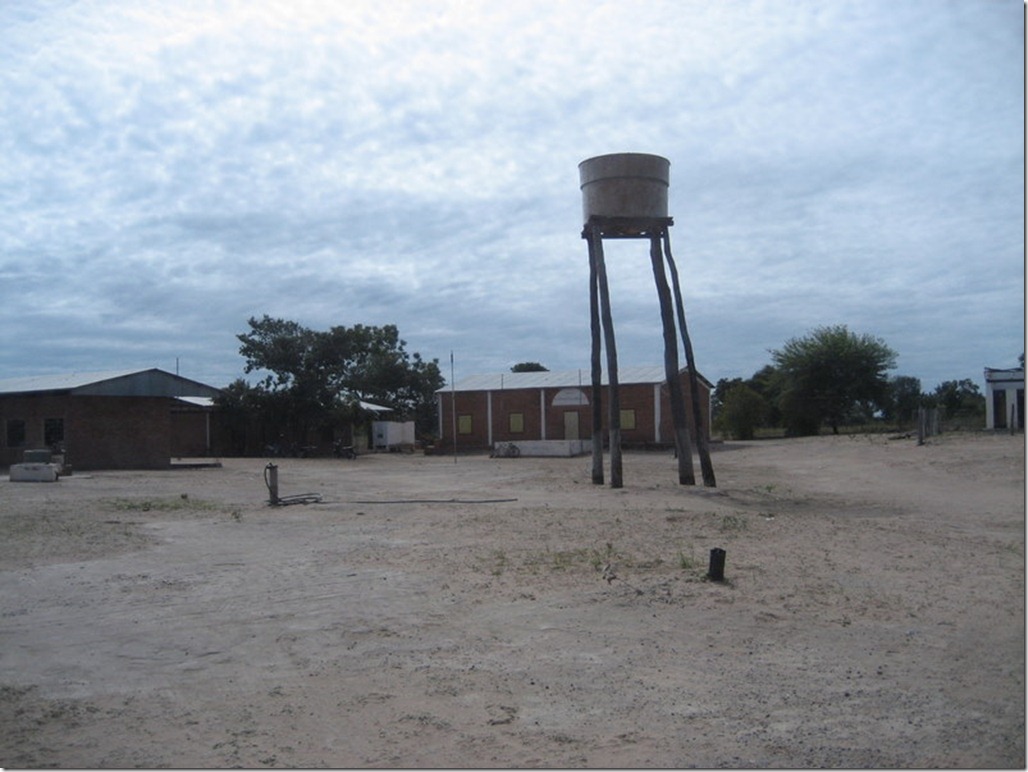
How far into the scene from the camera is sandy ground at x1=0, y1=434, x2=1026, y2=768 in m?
5.26

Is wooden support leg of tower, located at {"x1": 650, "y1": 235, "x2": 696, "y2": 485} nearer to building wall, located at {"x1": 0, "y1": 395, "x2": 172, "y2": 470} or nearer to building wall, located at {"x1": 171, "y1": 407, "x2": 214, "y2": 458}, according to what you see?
building wall, located at {"x1": 0, "y1": 395, "x2": 172, "y2": 470}

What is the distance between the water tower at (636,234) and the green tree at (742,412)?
35075mm

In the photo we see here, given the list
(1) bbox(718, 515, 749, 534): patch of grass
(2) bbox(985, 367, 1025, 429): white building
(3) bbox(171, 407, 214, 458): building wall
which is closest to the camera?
(1) bbox(718, 515, 749, 534): patch of grass

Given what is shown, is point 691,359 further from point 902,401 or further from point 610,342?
point 902,401

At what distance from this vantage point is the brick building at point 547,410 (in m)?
46.9

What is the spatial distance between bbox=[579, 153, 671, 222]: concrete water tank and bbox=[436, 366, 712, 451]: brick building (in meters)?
24.9

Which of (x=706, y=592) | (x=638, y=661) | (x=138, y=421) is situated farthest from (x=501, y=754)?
(x=138, y=421)

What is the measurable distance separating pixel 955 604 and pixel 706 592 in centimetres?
222

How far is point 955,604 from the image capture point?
837 centimetres

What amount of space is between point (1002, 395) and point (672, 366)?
84.3 feet

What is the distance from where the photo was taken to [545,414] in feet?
161

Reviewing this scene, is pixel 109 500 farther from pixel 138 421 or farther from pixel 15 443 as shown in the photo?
pixel 15 443

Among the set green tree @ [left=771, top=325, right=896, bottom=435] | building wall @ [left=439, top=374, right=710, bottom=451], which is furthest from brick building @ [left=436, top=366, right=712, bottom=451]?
green tree @ [left=771, top=325, right=896, bottom=435]

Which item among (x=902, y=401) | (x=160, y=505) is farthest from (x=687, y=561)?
(x=902, y=401)
